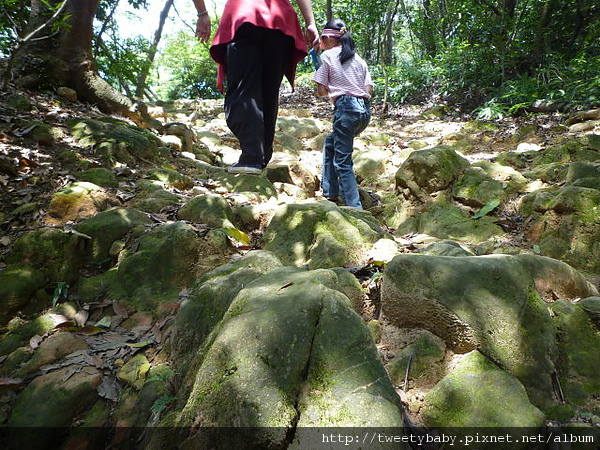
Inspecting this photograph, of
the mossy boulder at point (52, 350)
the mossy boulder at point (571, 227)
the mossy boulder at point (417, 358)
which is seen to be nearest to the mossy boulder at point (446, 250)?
the mossy boulder at point (417, 358)

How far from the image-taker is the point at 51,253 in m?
2.17

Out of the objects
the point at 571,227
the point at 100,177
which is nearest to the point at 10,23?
the point at 100,177

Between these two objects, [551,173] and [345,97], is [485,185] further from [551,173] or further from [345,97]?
[345,97]

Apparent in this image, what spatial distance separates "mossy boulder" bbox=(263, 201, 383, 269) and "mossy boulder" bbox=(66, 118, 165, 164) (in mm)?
2062

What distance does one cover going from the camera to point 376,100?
35.7ft

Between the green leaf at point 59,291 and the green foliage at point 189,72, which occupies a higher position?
the green foliage at point 189,72

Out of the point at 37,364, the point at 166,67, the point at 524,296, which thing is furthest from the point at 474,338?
the point at 166,67

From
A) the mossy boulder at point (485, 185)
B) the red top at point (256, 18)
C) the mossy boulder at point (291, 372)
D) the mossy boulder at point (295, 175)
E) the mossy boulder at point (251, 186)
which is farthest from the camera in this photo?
the mossy boulder at point (295, 175)

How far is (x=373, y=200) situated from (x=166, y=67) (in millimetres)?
15488

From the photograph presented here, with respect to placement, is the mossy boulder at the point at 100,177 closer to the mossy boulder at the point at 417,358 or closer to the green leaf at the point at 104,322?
the green leaf at the point at 104,322

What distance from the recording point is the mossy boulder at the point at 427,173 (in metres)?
4.13

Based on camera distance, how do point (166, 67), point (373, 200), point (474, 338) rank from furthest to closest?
point (166, 67) < point (373, 200) < point (474, 338)

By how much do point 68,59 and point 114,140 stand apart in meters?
1.83

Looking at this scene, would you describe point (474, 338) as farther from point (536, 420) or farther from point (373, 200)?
point (373, 200)
